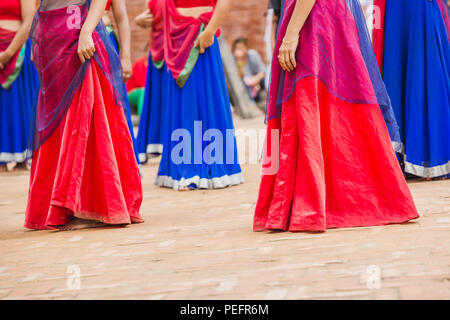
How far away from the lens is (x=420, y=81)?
465 cm

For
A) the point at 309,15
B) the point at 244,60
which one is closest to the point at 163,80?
the point at 309,15

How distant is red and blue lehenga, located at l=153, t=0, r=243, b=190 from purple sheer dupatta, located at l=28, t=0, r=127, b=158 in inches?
55.8

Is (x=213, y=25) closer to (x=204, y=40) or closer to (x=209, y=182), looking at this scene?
(x=204, y=40)

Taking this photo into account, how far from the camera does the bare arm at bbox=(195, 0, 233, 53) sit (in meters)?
4.87

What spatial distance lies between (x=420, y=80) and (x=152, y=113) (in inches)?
96.3

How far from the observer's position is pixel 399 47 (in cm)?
470

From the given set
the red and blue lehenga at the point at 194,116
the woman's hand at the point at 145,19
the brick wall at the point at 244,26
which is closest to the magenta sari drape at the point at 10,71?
A: the woman's hand at the point at 145,19

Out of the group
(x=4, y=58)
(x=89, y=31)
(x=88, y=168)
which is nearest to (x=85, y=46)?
(x=89, y=31)

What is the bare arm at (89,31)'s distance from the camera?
360 centimetres

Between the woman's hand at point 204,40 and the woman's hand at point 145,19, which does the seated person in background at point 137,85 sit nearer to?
the woman's hand at point 145,19

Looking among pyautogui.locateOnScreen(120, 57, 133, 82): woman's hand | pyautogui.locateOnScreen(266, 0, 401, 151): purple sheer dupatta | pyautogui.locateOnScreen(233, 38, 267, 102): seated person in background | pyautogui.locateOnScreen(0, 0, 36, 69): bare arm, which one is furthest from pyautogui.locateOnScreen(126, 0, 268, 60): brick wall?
pyautogui.locateOnScreen(266, 0, 401, 151): purple sheer dupatta

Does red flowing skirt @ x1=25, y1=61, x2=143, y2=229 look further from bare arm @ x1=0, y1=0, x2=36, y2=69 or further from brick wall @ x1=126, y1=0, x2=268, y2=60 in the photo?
brick wall @ x1=126, y1=0, x2=268, y2=60

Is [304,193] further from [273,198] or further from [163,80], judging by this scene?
[163,80]

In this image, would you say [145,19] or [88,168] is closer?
[88,168]
